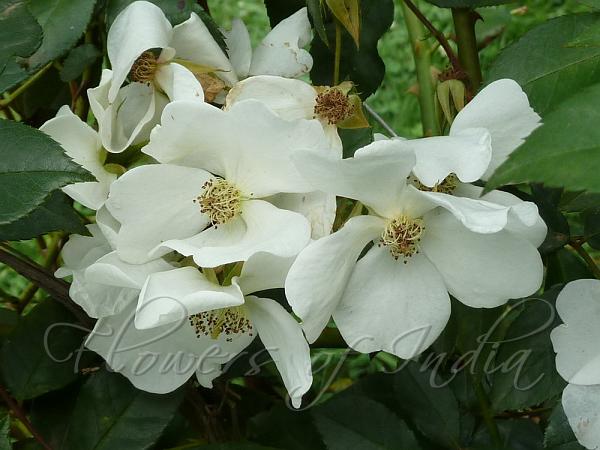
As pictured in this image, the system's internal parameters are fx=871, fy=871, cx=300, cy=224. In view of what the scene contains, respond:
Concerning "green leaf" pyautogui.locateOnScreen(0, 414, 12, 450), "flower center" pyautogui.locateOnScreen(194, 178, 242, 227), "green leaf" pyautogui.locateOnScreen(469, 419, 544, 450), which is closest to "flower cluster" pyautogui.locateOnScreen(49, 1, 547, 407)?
"flower center" pyautogui.locateOnScreen(194, 178, 242, 227)

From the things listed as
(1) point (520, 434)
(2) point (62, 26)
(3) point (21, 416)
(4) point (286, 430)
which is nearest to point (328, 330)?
(4) point (286, 430)

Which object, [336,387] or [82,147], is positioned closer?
[82,147]

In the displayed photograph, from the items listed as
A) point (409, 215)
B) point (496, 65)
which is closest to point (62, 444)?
point (409, 215)

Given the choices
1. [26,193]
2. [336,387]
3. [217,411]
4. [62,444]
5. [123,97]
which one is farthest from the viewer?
[336,387]

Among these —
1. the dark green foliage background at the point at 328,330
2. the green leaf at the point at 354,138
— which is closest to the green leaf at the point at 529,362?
the dark green foliage background at the point at 328,330

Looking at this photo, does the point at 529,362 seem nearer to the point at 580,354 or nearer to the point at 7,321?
the point at 580,354

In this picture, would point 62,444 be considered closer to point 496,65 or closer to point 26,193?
point 26,193
